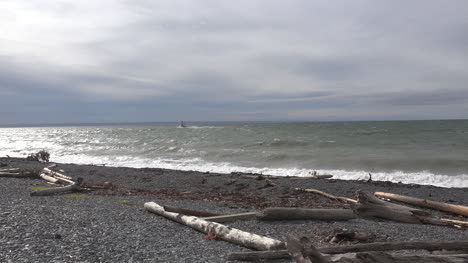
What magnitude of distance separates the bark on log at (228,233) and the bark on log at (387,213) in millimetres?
4311

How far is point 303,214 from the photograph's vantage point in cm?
823

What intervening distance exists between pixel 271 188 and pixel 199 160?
14425 millimetres

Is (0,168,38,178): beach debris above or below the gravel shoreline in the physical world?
below

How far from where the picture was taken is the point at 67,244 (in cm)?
546

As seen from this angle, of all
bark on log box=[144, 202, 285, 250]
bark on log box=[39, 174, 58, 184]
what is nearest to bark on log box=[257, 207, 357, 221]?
bark on log box=[144, 202, 285, 250]

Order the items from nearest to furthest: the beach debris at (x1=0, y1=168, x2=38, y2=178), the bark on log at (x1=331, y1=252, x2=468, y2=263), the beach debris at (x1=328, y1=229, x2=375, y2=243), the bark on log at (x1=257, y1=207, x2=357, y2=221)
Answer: the bark on log at (x1=331, y1=252, x2=468, y2=263) → the beach debris at (x1=328, y1=229, x2=375, y2=243) → the bark on log at (x1=257, y1=207, x2=357, y2=221) → the beach debris at (x1=0, y1=168, x2=38, y2=178)

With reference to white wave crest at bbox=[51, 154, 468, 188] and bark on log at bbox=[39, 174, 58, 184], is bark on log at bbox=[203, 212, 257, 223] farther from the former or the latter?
white wave crest at bbox=[51, 154, 468, 188]

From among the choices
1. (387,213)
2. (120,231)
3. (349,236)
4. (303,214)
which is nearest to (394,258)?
(349,236)

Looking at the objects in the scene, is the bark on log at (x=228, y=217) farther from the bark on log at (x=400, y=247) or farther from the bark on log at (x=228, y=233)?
the bark on log at (x=400, y=247)

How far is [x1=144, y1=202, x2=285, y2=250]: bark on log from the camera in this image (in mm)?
5531

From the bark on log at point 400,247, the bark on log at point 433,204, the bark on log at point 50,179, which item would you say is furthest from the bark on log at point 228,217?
the bark on log at point 50,179

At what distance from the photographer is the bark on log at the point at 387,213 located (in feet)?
29.4

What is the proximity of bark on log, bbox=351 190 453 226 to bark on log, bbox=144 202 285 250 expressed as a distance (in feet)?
14.1

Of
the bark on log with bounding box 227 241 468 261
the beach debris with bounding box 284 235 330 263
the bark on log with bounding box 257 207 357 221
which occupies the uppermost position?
the beach debris with bounding box 284 235 330 263
